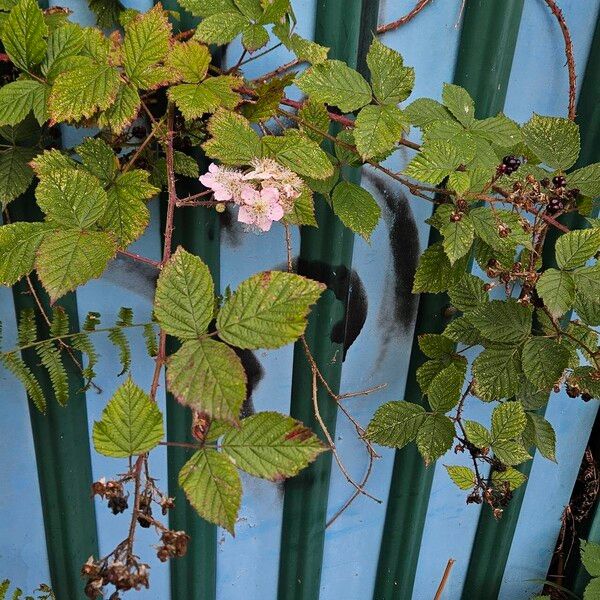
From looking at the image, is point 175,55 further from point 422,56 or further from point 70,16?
point 422,56

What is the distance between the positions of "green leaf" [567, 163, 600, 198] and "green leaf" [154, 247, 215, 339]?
0.80 m

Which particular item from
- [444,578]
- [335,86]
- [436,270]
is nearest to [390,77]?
[335,86]

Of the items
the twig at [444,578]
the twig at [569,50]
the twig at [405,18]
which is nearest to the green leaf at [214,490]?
the twig at [405,18]

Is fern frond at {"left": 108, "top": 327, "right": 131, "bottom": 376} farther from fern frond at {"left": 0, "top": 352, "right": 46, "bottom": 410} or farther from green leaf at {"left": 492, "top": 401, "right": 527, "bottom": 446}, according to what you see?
green leaf at {"left": 492, "top": 401, "right": 527, "bottom": 446}

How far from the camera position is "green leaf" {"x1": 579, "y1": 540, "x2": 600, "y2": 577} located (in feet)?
6.18

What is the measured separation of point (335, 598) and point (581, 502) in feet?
2.61

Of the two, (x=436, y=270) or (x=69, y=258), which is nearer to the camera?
(x=69, y=258)

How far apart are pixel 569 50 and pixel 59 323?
1.21m

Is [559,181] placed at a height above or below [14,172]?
above

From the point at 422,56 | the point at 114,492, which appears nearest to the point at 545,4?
the point at 422,56

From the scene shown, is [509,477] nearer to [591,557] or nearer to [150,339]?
[591,557]

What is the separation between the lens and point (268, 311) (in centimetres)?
85

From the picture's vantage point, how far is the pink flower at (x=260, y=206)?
101 cm

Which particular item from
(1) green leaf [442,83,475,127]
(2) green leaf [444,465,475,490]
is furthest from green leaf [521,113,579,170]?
(2) green leaf [444,465,475,490]
